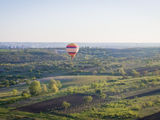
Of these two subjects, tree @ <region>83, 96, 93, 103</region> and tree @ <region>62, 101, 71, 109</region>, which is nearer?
tree @ <region>62, 101, 71, 109</region>

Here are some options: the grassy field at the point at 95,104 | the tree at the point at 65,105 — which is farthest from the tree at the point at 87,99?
the tree at the point at 65,105

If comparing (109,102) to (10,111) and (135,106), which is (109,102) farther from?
(10,111)

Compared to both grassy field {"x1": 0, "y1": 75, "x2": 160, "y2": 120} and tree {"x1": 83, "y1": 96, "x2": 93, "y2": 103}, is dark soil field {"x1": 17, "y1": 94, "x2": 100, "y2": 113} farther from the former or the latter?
tree {"x1": 83, "y1": 96, "x2": 93, "y2": 103}

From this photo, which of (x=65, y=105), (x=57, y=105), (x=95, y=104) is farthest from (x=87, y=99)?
(x=57, y=105)

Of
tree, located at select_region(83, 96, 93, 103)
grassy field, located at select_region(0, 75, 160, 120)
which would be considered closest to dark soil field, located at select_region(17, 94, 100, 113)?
grassy field, located at select_region(0, 75, 160, 120)

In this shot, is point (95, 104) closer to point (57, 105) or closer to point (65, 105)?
point (65, 105)

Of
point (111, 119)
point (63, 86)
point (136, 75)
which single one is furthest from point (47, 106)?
point (136, 75)

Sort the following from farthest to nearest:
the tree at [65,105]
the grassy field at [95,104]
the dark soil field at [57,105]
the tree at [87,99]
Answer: the tree at [87,99] → the tree at [65,105] → the dark soil field at [57,105] → the grassy field at [95,104]

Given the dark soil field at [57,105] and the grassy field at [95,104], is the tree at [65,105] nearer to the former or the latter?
the dark soil field at [57,105]
